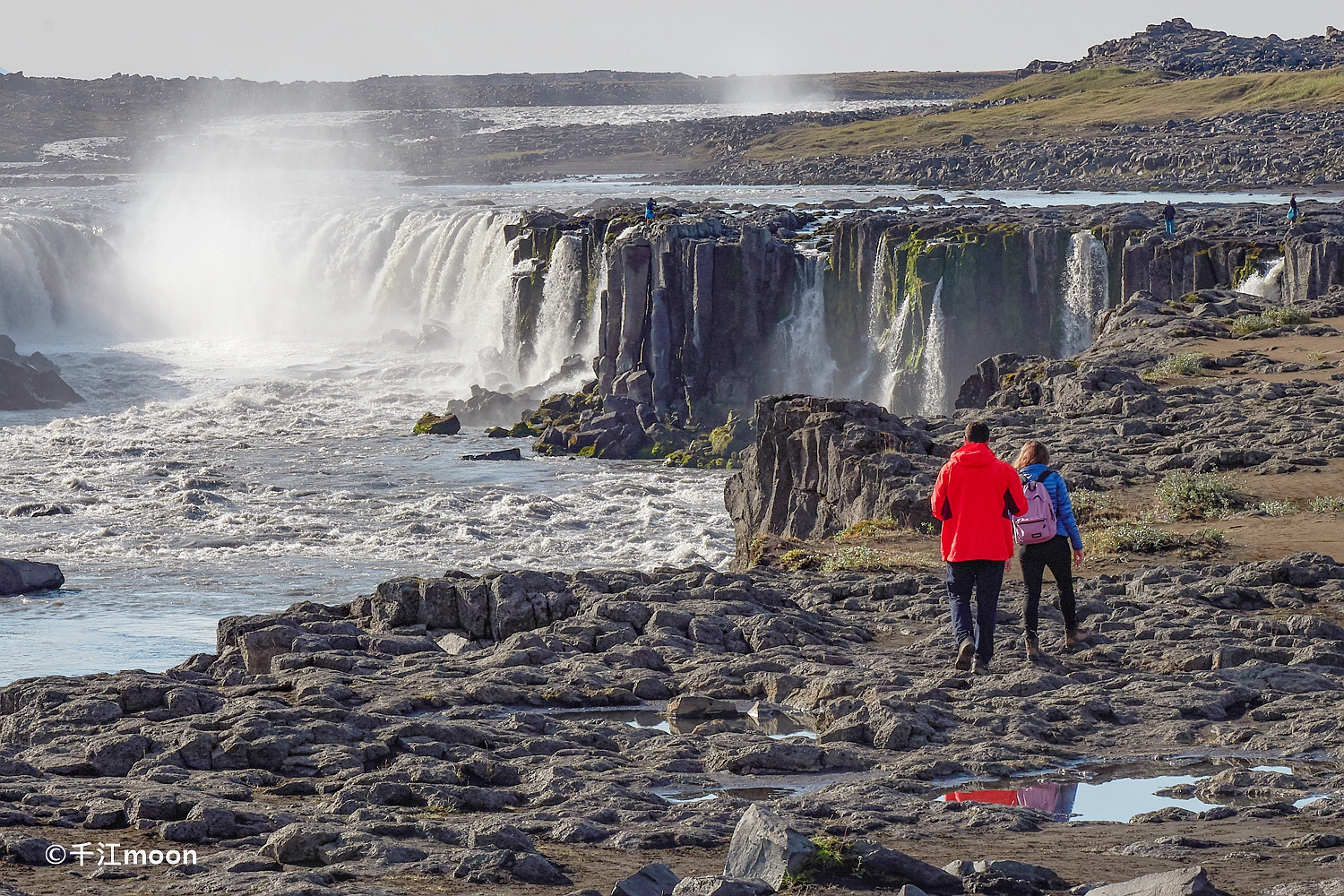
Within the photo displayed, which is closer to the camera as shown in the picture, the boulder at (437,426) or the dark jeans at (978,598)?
the dark jeans at (978,598)

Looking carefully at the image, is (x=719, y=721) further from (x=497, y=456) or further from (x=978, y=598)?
(x=497, y=456)

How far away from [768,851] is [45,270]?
237 feet

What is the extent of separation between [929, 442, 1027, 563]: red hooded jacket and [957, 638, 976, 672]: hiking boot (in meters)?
0.71

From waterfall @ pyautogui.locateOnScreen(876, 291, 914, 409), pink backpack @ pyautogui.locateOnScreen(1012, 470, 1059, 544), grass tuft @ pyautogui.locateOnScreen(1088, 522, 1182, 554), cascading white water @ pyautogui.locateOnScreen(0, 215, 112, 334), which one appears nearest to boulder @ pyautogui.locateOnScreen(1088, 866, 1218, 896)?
pink backpack @ pyautogui.locateOnScreen(1012, 470, 1059, 544)

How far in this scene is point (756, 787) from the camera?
1066 cm

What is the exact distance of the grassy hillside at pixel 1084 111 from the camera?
10588 cm

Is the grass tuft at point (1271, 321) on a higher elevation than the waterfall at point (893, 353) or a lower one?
higher

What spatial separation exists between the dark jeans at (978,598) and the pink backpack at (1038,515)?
0.52 meters

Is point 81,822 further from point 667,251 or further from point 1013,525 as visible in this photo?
point 667,251

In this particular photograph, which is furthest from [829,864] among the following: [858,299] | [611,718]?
[858,299]

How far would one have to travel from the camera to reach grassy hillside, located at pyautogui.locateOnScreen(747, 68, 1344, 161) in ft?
347

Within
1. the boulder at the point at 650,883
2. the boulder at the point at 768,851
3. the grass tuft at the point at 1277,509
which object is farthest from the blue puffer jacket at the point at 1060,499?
the grass tuft at the point at 1277,509

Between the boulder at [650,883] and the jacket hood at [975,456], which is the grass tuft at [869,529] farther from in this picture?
the boulder at [650,883]

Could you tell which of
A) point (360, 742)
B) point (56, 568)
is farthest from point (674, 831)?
point (56, 568)
